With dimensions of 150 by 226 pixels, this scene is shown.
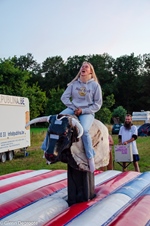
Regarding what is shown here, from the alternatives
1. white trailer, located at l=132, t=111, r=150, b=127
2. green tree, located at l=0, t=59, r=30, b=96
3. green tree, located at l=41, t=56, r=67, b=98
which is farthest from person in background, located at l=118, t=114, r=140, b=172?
green tree, located at l=41, t=56, r=67, b=98

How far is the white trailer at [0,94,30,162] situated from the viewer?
42.8 ft

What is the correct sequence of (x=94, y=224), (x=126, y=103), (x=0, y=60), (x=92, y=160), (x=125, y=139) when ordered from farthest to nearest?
(x=126, y=103), (x=0, y=60), (x=125, y=139), (x=92, y=160), (x=94, y=224)

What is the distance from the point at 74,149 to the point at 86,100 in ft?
2.30

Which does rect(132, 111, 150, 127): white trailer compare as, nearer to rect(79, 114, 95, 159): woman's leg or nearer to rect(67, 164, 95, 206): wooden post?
rect(67, 164, 95, 206): wooden post

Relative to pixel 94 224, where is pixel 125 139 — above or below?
above

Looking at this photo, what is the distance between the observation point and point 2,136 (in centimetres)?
1283

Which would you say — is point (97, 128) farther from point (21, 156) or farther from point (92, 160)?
point (21, 156)

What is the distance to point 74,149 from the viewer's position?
4.32 metres

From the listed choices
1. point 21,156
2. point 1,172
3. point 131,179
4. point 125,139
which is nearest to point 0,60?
point 21,156

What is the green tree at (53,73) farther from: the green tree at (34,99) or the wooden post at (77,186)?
A: the wooden post at (77,186)

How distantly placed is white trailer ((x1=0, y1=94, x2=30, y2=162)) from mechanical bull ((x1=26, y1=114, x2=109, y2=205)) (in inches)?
334

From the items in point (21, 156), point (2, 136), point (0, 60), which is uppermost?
point (0, 60)

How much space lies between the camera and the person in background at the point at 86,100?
4.42 meters

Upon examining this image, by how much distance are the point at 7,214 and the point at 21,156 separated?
11272 mm
